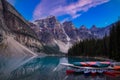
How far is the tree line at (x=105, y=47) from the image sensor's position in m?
88.6

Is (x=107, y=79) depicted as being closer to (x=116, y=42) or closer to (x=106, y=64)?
(x=106, y=64)

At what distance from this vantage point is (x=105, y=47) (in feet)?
408

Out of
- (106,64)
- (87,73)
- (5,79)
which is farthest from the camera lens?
(106,64)

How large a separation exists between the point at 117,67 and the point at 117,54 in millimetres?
34681

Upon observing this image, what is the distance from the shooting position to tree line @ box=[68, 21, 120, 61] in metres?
88.6

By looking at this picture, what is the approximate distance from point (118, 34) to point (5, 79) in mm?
58642

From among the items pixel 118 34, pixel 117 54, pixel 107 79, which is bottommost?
pixel 107 79

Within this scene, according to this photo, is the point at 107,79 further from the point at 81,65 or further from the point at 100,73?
the point at 81,65

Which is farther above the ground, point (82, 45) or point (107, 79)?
point (82, 45)

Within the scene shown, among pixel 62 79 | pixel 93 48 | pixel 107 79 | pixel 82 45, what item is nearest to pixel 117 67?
pixel 107 79

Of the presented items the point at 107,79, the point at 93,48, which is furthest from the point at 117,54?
the point at 93,48

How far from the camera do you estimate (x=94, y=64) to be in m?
54.1

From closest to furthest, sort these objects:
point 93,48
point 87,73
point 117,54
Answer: point 87,73 → point 117,54 → point 93,48

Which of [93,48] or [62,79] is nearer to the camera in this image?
[62,79]
